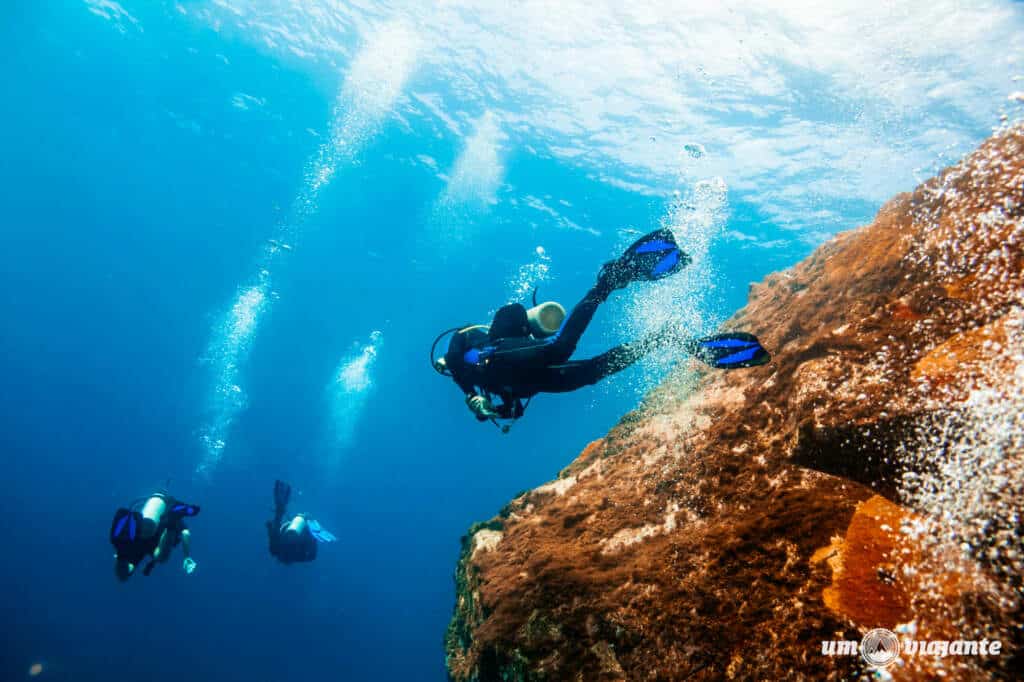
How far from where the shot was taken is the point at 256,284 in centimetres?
5178

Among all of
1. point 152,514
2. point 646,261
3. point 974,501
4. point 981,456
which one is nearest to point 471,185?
point 152,514

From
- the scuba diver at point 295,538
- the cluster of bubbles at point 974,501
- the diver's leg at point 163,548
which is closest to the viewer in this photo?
the cluster of bubbles at point 974,501

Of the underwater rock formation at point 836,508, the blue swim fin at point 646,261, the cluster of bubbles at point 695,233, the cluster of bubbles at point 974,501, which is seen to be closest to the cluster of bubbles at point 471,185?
the cluster of bubbles at point 695,233

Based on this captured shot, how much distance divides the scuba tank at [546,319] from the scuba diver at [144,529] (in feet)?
18.7

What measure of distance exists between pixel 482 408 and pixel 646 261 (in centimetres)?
215

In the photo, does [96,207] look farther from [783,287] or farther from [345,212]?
[783,287]

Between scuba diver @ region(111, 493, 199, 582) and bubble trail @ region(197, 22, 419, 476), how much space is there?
17796mm

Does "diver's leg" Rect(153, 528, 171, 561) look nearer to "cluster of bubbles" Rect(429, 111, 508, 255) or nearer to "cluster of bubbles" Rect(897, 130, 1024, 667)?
"cluster of bubbles" Rect(897, 130, 1024, 667)

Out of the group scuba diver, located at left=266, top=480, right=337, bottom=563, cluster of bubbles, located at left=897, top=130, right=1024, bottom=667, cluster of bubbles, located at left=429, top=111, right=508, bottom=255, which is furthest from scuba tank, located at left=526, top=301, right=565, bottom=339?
cluster of bubbles, located at left=429, top=111, right=508, bottom=255

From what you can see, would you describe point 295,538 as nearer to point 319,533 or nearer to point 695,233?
point 319,533

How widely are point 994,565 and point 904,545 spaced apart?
260 millimetres

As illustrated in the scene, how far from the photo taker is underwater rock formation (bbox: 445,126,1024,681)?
1805 mm

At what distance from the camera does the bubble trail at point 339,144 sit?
18.8 m

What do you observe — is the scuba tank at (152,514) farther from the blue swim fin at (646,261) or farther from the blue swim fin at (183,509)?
the blue swim fin at (646,261)
